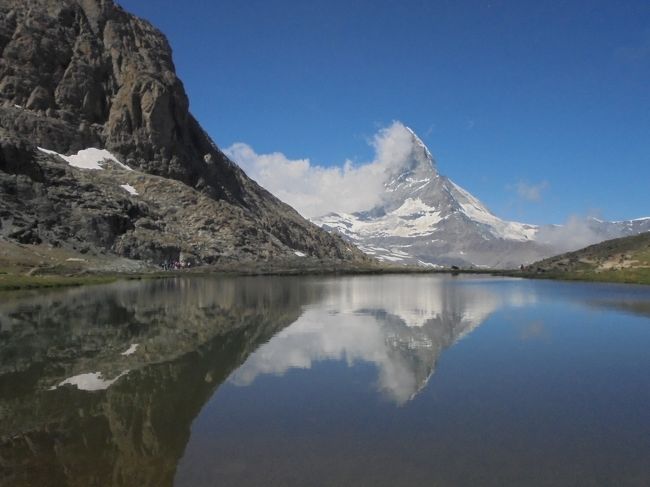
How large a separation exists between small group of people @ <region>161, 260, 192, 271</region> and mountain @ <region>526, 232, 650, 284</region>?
101m

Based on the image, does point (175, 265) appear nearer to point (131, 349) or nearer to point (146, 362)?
point (131, 349)

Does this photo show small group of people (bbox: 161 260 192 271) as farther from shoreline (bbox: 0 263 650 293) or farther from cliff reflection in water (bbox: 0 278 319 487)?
cliff reflection in water (bbox: 0 278 319 487)

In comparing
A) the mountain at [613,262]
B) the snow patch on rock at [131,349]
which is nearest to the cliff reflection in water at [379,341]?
the snow patch on rock at [131,349]

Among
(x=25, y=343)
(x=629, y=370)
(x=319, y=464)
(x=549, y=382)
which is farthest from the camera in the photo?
(x=25, y=343)

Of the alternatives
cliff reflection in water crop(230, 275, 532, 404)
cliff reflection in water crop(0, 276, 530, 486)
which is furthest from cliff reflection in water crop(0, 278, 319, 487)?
cliff reflection in water crop(230, 275, 532, 404)

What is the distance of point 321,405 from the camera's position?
22.1 meters

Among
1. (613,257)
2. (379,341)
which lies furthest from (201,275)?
(379,341)

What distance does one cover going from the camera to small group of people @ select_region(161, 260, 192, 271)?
16435 cm

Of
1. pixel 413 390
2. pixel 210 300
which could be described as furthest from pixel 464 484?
pixel 210 300

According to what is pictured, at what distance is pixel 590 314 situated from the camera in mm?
57719

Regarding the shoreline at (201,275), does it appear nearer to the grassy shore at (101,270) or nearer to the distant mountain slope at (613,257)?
the grassy shore at (101,270)

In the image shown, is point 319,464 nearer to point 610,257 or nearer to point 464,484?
point 464,484

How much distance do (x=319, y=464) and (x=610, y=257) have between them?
156512mm

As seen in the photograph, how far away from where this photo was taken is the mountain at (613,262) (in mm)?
130375
